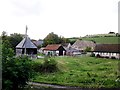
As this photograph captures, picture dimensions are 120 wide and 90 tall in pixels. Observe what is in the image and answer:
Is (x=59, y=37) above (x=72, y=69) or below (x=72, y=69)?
above

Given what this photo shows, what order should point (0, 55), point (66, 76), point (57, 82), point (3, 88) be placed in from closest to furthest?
point (3, 88), point (0, 55), point (57, 82), point (66, 76)

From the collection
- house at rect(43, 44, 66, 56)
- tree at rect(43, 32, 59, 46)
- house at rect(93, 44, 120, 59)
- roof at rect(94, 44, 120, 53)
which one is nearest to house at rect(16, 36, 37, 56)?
house at rect(43, 44, 66, 56)

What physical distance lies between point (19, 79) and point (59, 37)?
79021mm

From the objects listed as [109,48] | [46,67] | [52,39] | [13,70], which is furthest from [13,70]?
[52,39]

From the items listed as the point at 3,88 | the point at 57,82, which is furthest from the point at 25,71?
the point at 57,82

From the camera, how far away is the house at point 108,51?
59.7 meters

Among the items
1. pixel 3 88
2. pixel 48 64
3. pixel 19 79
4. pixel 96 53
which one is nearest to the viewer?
pixel 3 88

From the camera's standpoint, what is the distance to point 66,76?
33812 millimetres

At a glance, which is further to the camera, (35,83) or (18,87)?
(35,83)

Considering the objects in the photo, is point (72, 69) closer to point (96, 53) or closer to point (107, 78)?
point (107, 78)

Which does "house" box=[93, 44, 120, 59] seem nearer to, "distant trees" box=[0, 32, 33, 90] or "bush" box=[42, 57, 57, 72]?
"bush" box=[42, 57, 57, 72]

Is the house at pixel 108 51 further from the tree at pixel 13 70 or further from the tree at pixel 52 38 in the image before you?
the tree at pixel 13 70

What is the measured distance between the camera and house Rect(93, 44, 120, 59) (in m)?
59.7

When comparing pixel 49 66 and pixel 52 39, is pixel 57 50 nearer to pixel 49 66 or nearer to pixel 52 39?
pixel 52 39
